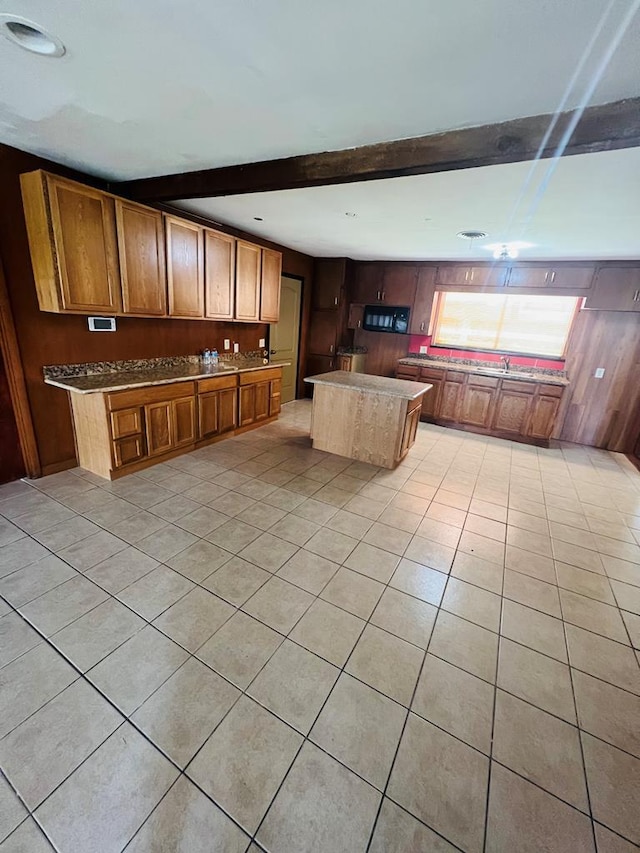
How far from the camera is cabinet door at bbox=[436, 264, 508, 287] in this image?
16.2 ft

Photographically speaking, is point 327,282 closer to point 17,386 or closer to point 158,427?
point 158,427

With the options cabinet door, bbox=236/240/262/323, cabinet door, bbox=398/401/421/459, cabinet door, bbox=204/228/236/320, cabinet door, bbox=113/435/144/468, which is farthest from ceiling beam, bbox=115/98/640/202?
cabinet door, bbox=398/401/421/459

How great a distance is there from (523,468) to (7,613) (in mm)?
4489

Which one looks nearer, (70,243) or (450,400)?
(70,243)

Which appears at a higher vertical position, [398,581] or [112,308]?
[112,308]

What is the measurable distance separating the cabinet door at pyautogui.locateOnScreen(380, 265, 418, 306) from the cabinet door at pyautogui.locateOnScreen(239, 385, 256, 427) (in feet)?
9.42

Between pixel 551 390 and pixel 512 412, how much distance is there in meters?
0.53

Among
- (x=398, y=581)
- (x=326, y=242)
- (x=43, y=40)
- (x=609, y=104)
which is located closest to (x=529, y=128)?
(x=609, y=104)

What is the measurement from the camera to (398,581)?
217 cm

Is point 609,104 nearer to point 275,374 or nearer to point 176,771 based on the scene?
point 176,771

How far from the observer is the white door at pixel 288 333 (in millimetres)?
5547

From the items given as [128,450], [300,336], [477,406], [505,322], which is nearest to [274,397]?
[300,336]

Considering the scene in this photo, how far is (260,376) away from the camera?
14.8 ft

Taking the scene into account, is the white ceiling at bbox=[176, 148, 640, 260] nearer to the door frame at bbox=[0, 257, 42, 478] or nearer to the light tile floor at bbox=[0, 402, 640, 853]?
the door frame at bbox=[0, 257, 42, 478]
